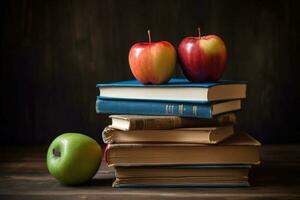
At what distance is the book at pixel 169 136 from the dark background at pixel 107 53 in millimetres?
548

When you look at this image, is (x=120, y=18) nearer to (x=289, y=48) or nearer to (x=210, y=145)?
(x=289, y=48)

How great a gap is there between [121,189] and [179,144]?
144 millimetres

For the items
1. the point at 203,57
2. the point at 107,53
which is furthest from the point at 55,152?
the point at 107,53

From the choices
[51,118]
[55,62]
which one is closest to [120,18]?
[55,62]

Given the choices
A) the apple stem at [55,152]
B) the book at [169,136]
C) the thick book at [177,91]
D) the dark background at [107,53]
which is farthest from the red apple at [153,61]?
the dark background at [107,53]

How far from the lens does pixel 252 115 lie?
1.55 meters

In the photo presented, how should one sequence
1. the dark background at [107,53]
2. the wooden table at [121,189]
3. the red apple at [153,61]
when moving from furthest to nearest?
the dark background at [107,53]
the red apple at [153,61]
the wooden table at [121,189]

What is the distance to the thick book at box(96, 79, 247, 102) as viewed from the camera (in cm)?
99

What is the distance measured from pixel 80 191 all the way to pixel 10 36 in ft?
2.38

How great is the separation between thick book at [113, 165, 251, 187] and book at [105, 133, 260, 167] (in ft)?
0.04

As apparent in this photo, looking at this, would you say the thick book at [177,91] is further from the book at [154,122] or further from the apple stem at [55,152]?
the apple stem at [55,152]

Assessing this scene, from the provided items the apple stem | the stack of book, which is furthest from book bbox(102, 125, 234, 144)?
the apple stem

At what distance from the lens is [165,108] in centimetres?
102

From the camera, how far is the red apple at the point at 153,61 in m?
1.06
